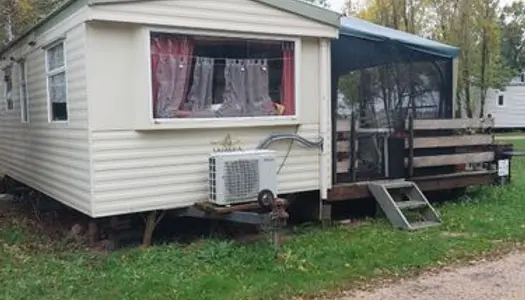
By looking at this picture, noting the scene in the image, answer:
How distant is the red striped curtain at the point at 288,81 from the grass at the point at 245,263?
4.96 feet

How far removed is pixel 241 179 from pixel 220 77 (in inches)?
45.6

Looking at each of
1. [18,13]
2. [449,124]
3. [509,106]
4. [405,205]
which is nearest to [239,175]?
[405,205]

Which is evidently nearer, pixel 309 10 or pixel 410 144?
pixel 309 10

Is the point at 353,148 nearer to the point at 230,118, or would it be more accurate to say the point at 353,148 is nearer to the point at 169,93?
the point at 230,118

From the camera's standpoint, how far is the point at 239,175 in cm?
624

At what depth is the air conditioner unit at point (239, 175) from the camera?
6.20m

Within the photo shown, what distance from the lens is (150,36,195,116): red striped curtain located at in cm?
602

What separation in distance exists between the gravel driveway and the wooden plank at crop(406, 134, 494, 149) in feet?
9.38

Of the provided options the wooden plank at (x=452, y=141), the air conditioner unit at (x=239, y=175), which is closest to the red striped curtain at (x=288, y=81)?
the air conditioner unit at (x=239, y=175)

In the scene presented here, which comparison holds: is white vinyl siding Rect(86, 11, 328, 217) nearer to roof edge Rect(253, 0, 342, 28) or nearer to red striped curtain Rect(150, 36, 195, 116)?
red striped curtain Rect(150, 36, 195, 116)

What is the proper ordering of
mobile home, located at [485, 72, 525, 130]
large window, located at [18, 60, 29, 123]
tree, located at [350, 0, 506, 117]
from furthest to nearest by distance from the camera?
mobile home, located at [485, 72, 525, 130] → tree, located at [350, 0, 506, 117] → large window, located at [18, 60, 29, 123]

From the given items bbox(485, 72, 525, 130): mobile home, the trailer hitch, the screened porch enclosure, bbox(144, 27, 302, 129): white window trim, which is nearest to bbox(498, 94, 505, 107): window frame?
bbox(485, 72, 525, 130): mobile home

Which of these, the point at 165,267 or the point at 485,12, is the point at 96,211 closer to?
the point at 165,267

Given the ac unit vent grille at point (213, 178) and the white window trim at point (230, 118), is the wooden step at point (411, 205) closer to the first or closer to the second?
the white window trim at point (230, 118)
